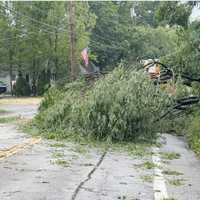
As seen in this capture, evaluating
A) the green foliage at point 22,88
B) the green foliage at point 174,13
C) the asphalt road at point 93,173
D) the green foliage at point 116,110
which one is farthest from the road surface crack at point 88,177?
the green foliage at point 22,88

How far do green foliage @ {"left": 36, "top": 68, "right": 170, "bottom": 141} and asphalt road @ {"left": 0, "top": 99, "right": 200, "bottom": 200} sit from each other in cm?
119

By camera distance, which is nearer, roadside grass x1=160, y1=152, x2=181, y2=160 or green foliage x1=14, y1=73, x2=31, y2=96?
roadside grass x1=160, y1=152, x2=181, y2=160

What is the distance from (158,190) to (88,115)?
8.26 meters

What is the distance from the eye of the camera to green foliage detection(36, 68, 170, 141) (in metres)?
18.1

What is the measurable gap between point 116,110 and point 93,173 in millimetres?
6347

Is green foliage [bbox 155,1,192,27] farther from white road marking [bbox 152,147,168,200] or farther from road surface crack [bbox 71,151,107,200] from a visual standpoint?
white road marking [bbox 152,147,168,200]

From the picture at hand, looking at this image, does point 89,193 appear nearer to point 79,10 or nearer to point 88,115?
point 88,115

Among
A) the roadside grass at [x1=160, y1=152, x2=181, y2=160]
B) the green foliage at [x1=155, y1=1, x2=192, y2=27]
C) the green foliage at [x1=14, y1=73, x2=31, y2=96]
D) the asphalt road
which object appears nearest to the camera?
the asphalt road

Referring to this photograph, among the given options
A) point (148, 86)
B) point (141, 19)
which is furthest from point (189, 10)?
point (141, 19)

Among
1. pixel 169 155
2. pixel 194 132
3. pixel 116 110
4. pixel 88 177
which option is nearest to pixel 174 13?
pixel 194 132

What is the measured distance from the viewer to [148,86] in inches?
745

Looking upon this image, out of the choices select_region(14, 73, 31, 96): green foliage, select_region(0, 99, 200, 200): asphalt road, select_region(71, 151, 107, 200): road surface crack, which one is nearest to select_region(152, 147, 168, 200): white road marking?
select_region(0, 99, 200, 200): asphalt road

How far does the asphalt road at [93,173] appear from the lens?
9.62 meters

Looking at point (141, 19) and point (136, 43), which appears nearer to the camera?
point (136, 43)
